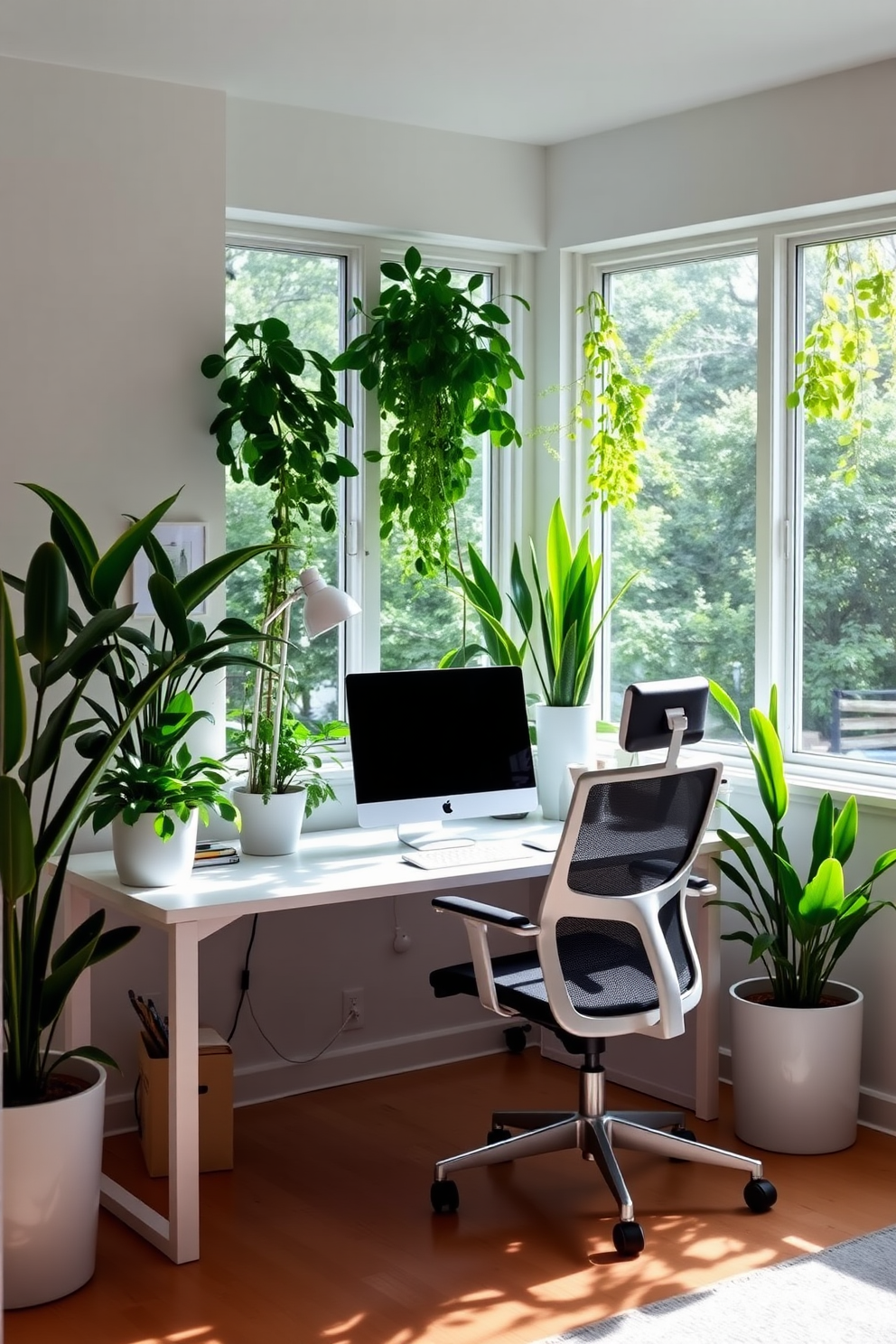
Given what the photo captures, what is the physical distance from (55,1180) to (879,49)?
3187 mm

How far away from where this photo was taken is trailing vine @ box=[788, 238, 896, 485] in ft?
12.4

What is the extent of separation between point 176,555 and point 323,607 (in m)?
0.52

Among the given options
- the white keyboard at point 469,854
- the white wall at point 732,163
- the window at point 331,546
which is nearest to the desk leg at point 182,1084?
the white keyboard at point 469,854

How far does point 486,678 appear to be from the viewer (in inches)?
154

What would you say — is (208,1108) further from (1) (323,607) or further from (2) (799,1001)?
(2) (799,1001)

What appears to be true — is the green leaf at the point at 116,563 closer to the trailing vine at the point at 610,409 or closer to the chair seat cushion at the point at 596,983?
the chair seat cushion at the point at 596,983

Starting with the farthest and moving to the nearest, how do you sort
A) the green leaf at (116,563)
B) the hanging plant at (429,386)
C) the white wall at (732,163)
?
the hanging plant at (429,386)
the white wall at (732,163)
the green leaf at (116,563)

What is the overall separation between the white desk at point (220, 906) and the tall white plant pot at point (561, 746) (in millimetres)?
82

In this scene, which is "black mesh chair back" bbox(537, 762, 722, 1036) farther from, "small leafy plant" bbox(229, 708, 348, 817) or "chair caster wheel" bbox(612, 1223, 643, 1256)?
"small leafy plant" bbox(229, 708, 348, 817)

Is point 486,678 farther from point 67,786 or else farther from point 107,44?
point 107,44

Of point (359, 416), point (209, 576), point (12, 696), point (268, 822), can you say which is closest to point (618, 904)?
point (268, 822)

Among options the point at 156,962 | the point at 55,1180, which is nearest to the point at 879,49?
the point at 156,962

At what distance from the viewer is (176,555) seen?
3777 mm

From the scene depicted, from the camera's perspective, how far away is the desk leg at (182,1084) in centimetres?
301
